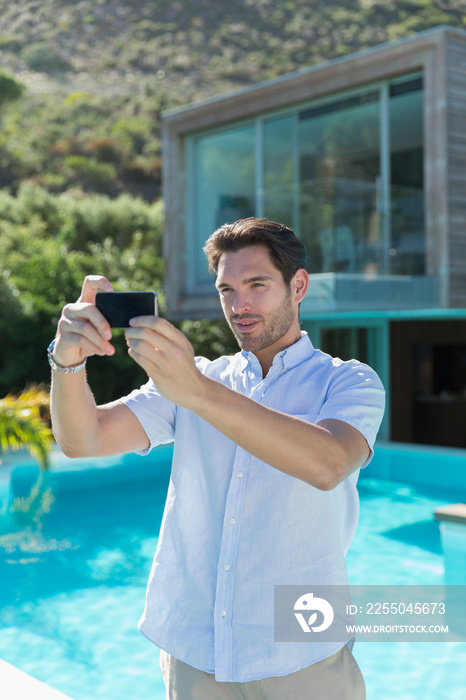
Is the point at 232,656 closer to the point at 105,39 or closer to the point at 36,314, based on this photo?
the point at 36,314

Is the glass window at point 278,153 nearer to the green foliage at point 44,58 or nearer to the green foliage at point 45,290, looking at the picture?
the green foliage at point 45,290

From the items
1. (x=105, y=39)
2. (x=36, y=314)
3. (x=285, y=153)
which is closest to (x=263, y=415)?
(x=285, y=153)

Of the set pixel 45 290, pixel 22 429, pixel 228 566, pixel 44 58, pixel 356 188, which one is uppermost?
pixel 44 58

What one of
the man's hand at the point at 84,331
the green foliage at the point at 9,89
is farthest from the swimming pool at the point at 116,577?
the green foliage at the point at 9,89

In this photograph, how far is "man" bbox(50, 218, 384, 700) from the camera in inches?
62.6

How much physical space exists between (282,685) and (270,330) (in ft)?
2.49

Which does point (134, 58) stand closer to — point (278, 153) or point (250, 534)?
point (278, 153)

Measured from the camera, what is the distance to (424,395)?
1412 centimetres

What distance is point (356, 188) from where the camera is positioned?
9.78 meters

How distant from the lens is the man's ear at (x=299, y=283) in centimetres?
176

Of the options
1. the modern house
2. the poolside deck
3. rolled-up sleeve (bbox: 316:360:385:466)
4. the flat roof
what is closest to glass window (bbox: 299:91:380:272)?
the modern house

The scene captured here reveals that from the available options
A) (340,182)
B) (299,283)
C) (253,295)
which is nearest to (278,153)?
(340,182)

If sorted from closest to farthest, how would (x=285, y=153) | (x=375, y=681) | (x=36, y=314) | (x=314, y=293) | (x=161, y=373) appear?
1. (x=161, y=373)
2. (x=375, y=681)
3. (x=314, y=293)
4. (x=285, y=153)
5. (x=36, y=314)

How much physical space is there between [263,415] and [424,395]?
13.3m
